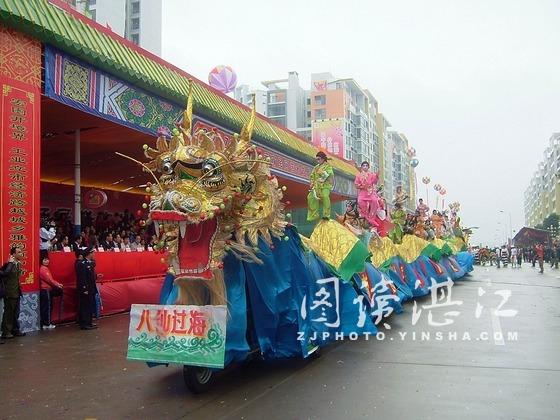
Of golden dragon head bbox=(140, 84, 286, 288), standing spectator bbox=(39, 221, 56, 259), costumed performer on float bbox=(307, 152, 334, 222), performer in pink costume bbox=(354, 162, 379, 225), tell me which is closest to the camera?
golden dragon head bbox=(140, 84, 286, 288)

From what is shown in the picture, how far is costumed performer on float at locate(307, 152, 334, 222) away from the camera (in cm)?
A: 752

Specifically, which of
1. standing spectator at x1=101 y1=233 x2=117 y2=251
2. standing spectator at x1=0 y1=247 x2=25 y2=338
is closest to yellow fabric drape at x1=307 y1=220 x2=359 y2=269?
standing spectator at x1=0 y1=247 x2=25 y2=338

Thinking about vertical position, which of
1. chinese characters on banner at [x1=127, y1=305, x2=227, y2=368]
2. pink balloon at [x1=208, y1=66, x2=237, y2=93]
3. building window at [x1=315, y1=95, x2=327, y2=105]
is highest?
building window at [x1=315, y1=95, x2=327, y2=105]

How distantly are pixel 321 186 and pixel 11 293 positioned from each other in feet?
15.0

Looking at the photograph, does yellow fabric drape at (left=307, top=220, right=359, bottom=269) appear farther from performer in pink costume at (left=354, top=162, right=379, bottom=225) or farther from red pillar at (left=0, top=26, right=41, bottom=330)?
red pillar at (left=0, top=26, right=41, bottom=330)

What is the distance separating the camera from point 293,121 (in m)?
64.4

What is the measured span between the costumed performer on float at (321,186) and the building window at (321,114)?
53.9 meters

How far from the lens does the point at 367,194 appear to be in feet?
34.0

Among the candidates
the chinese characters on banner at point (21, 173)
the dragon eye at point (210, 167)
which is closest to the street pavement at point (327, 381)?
the chinese characters on banner at point (21, 173)

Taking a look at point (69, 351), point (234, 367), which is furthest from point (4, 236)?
point (234, 367)

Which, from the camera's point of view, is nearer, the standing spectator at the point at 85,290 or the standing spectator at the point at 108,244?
the standing spectator at the point at 85,290

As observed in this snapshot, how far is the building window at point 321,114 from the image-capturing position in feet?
199

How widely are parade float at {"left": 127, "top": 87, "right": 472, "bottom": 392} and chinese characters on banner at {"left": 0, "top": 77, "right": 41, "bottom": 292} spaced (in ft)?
12.9

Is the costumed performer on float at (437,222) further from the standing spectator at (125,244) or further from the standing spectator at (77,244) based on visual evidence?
the standing spectator at (77,244)
